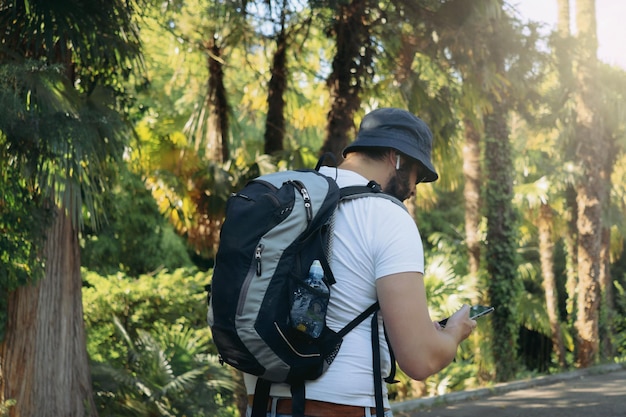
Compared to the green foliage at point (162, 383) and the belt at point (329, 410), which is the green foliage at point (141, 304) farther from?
the belt at point (329, 410)

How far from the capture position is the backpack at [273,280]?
2.32 metres

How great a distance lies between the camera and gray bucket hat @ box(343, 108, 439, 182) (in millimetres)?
2611

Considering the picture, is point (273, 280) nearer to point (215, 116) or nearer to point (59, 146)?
point (59, 146)

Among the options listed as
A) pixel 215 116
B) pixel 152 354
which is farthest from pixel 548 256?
pixel 152 354

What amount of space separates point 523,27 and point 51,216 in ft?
20.3

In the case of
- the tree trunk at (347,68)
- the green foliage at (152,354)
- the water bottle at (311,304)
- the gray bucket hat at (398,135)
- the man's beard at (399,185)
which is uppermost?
the tree trunk at (347,68)

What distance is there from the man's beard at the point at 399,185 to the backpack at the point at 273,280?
249 mm

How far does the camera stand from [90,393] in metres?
9.48

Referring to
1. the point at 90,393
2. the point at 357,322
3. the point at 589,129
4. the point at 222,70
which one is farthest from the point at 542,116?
the point at 357,322

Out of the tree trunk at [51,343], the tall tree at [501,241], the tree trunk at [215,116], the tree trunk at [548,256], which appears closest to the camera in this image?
the tree trunk at [51,343]

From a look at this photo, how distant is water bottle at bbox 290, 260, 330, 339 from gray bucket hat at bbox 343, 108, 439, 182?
44 centimetres

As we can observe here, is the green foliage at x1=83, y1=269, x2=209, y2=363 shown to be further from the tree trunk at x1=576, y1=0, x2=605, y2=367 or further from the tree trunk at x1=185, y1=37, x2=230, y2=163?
the tree trunk at x1=576, y1=0, x2=605, y2=367

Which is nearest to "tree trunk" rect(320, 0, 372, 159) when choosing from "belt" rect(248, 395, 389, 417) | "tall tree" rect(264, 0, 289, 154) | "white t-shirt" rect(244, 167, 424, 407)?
"tall tree" rect(264, 0, 289, 154)

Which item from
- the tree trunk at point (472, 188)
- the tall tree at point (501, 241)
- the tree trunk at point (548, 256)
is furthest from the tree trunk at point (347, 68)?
the tree trunk at point (548, 256)
